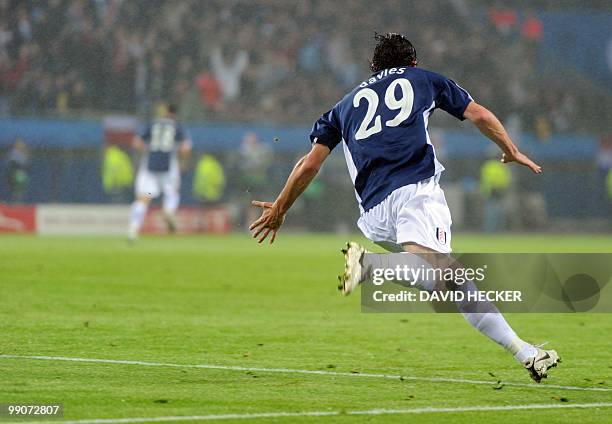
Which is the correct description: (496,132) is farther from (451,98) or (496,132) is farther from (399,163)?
(399,163)

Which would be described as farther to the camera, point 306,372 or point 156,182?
point 156,182

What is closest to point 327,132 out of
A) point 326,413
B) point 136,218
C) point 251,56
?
point 326,413

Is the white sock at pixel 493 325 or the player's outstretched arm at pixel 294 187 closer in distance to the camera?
the white sock at pixel 493 325

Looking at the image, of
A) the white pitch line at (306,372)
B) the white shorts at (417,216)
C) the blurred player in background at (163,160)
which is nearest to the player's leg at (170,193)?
the blurred player in background at (163,160)

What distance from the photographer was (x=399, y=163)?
7.44 metres

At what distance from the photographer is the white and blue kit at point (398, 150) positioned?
7.31 meters

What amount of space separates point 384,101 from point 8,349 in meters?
3.19

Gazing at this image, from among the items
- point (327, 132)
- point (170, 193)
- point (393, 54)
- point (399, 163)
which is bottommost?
point (170, 193)

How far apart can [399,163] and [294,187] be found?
65cm

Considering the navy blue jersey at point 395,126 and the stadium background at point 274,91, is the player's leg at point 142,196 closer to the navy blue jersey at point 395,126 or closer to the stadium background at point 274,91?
the stadium background at point 274,91

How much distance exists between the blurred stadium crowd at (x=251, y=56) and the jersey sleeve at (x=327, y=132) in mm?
23909

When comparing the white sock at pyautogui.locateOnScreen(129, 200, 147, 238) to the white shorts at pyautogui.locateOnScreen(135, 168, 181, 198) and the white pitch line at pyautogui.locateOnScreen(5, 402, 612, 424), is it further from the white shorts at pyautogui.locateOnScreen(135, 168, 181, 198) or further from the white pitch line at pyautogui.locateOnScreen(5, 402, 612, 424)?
the white pitch line at pyautogui.locateOnScreen(5, 402, 612, 424)

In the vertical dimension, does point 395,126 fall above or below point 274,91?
below

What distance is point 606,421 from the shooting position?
20.0ft
